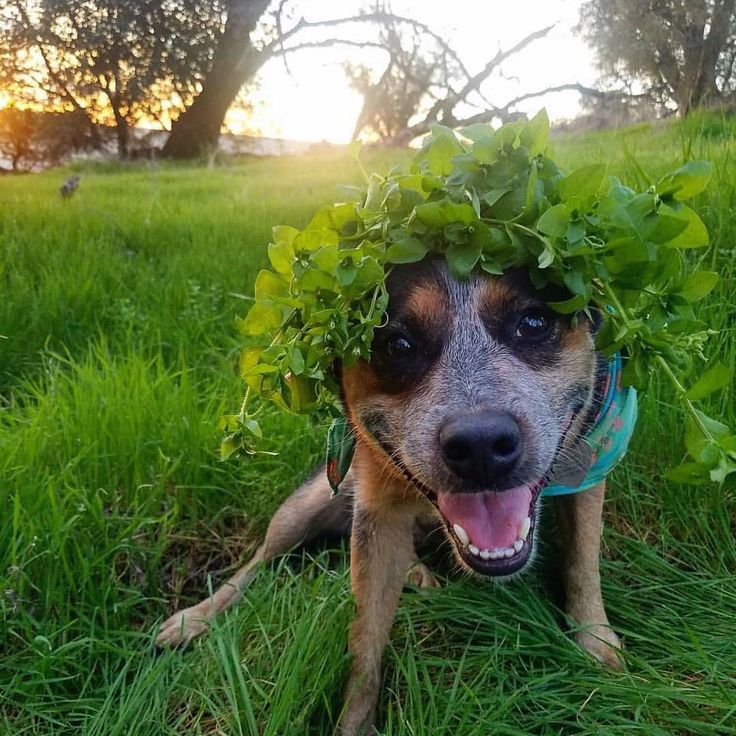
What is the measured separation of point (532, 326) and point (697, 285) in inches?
17.0

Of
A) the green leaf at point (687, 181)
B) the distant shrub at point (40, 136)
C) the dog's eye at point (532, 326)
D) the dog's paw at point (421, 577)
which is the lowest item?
the dog's paw at point (421, 577)

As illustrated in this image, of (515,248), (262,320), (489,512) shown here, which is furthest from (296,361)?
(489,512)

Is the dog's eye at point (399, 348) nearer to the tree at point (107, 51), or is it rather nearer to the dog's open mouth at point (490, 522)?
the dog's open mouth at point (490, 522)

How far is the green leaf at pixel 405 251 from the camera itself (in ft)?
6.08

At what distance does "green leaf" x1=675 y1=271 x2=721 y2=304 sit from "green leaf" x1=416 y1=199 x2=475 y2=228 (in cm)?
57

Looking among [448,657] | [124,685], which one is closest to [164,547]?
[124,685]

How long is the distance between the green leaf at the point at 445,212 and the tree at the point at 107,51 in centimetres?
459

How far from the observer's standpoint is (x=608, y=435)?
7.97 ft

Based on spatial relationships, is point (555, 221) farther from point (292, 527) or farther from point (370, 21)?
point (370, 21)

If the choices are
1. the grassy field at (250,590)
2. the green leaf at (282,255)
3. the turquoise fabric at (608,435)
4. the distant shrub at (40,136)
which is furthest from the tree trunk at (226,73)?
the turquoise fabric at (608,435)

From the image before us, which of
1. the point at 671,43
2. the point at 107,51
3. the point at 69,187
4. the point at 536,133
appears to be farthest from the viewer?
the point at 69,187

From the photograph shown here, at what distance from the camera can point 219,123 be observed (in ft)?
22.5

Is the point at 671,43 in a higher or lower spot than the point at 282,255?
higher

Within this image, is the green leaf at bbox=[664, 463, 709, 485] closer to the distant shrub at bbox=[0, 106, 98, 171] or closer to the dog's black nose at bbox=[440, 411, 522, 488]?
the dog's black nose at bbox=[440, 411, 522, 488]
